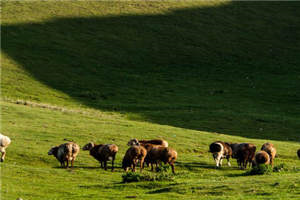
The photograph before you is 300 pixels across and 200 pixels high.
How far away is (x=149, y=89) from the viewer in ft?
240

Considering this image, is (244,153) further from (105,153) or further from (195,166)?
(105,153)

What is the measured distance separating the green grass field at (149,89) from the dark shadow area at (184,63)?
212 mm

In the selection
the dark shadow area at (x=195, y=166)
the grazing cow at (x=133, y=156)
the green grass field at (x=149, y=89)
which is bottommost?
the dark shadow area at (x=195, y=166)

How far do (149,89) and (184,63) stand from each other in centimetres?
1792

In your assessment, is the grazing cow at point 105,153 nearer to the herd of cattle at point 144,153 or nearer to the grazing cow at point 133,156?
the herd of cattle at point 144,153

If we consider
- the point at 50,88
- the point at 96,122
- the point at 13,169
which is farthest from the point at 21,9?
the point at 13,169

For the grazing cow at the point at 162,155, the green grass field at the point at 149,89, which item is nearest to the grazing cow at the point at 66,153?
the green grass field at the point at 149,89

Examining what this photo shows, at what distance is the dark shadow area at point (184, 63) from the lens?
5994 centimetres

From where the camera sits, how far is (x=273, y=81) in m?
81.2

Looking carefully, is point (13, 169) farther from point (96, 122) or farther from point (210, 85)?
point (210, 85)

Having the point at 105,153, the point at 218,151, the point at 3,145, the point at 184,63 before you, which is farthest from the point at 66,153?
the point at 184,63

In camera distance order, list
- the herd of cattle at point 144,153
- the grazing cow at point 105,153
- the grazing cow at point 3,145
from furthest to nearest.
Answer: the grazing cow at point 3,145 < the grazing cow at point 105,153 < the herd of cattle at point 144,153

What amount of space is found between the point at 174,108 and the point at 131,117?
8.96 meters

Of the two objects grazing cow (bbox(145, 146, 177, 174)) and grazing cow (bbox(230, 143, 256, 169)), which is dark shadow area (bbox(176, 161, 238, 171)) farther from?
grazing cow (bbox(145, 146, 177, 174))
